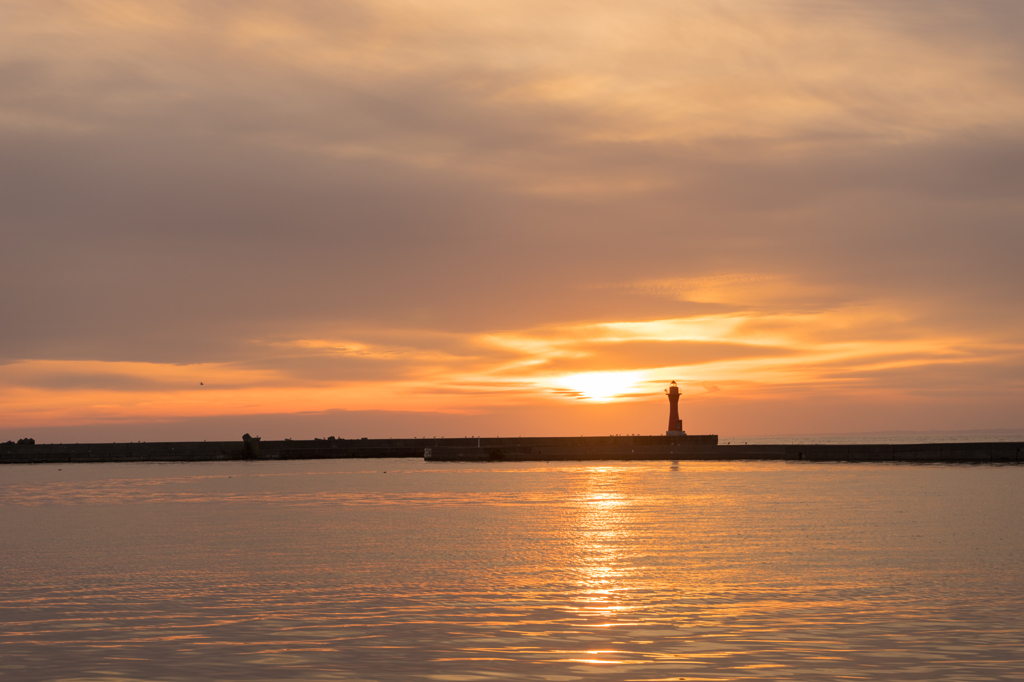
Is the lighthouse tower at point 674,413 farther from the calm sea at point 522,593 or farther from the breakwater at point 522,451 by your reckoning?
the calm sea at point 522,593

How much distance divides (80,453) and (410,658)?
4606 inches

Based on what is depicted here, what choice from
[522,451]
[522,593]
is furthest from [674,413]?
[522,593]

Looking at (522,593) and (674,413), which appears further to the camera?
(674,413)

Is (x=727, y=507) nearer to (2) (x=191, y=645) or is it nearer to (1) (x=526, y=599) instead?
(1) (x=526, y=599)

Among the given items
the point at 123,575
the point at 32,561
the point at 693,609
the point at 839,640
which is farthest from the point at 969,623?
the point at 32,561

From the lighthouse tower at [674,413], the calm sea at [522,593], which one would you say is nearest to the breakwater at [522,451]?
the lighthouse tower at [674,413]

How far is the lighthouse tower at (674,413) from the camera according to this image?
100562 millimetres

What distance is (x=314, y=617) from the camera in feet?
52.1

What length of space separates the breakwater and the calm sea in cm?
4823

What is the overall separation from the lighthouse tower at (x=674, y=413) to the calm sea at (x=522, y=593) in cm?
5983

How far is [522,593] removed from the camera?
18266 millimetres

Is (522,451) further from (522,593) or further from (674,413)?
(522,593)

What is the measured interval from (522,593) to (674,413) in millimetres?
85915

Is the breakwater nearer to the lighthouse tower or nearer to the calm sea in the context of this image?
the lighthouse tower
